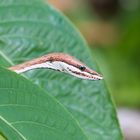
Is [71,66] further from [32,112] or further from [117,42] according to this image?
[117,42]

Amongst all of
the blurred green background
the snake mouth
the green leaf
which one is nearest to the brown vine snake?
the snake mouth

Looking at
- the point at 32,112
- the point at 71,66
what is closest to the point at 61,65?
the point at 71,66

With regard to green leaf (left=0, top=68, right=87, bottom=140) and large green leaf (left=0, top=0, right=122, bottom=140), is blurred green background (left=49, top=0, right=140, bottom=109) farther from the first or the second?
green leaf (left=0, top=68, right=87, bottom=140)

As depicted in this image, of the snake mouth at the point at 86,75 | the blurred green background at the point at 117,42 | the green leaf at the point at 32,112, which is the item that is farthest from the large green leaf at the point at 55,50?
the blurred green background at the point at 117,42

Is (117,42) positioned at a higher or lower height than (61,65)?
higher

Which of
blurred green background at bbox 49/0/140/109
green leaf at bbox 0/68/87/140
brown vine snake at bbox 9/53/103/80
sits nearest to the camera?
green leaf at bbox 0/68/87/140
